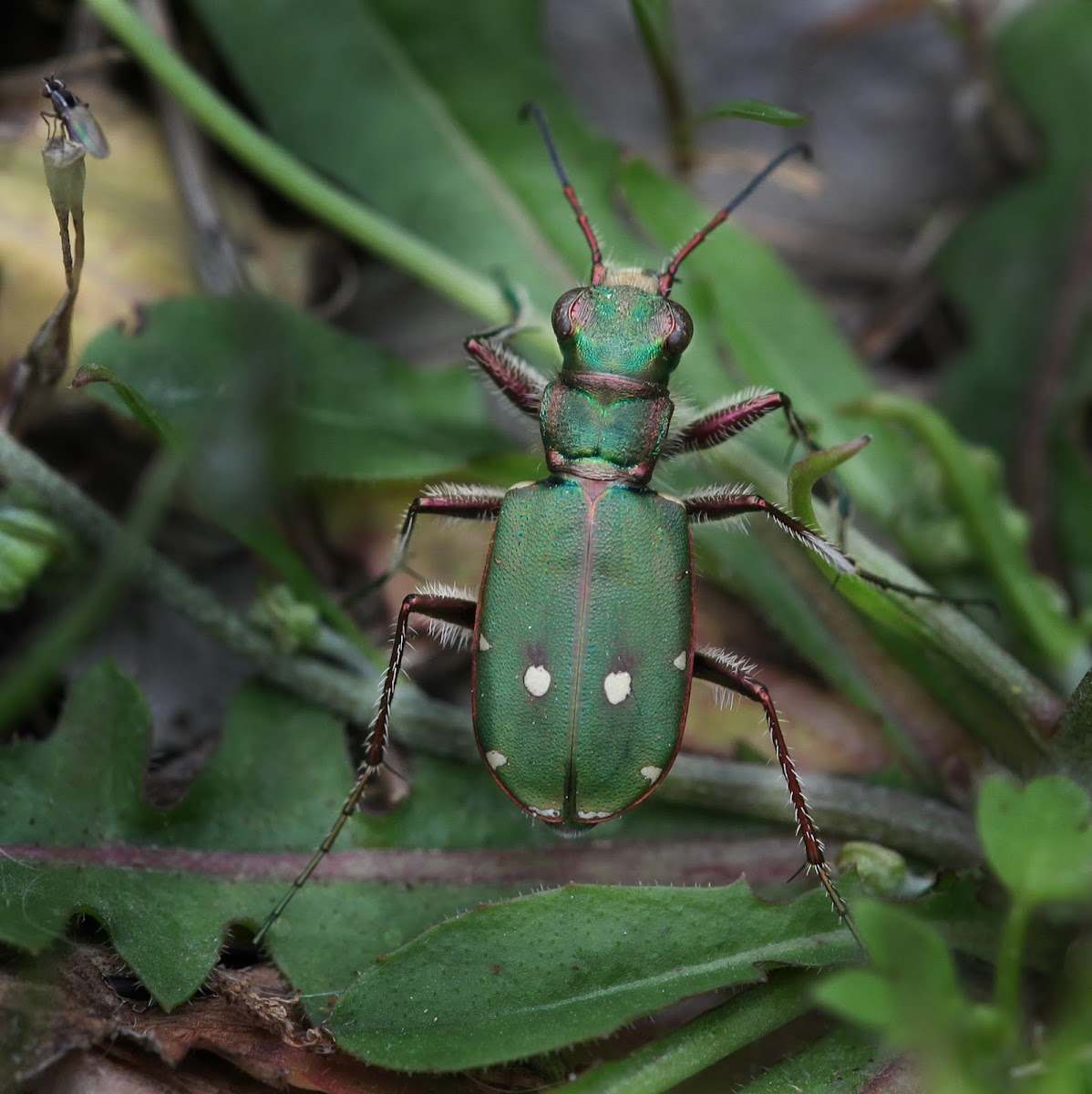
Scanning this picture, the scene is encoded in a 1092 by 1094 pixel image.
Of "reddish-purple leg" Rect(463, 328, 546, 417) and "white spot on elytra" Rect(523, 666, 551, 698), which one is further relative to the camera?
"reddish-purple leg" Rect(463, 328, 546, 417)

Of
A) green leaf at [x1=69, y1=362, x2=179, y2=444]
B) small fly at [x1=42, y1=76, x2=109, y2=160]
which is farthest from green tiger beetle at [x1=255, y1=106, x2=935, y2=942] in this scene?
small fly at [x1=42, y1=76, x2=109, y2=160]

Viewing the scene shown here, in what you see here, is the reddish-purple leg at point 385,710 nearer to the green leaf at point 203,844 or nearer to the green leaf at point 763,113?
the green leaf at point 203,844

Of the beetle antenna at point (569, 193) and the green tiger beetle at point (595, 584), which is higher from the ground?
the beetle antenna at point (569, 193)

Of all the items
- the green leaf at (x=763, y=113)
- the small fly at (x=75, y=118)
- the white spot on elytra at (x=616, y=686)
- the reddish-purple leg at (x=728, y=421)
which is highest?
the green leaf at (x=763, y=113)

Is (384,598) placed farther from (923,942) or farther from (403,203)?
(923,942)

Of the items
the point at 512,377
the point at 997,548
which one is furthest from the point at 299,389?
the point at 997,548

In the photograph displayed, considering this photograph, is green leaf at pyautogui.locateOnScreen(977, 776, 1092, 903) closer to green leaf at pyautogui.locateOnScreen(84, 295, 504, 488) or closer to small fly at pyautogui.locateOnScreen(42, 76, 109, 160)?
green leaf at pyautogui.locateOnScreen(84, 295, 504, 488)

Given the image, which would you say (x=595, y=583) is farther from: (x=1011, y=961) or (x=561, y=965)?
(x=1011, y=961)

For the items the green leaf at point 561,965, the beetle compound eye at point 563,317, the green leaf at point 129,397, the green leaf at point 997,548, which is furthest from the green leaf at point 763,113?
the green leaf at point 561,965
